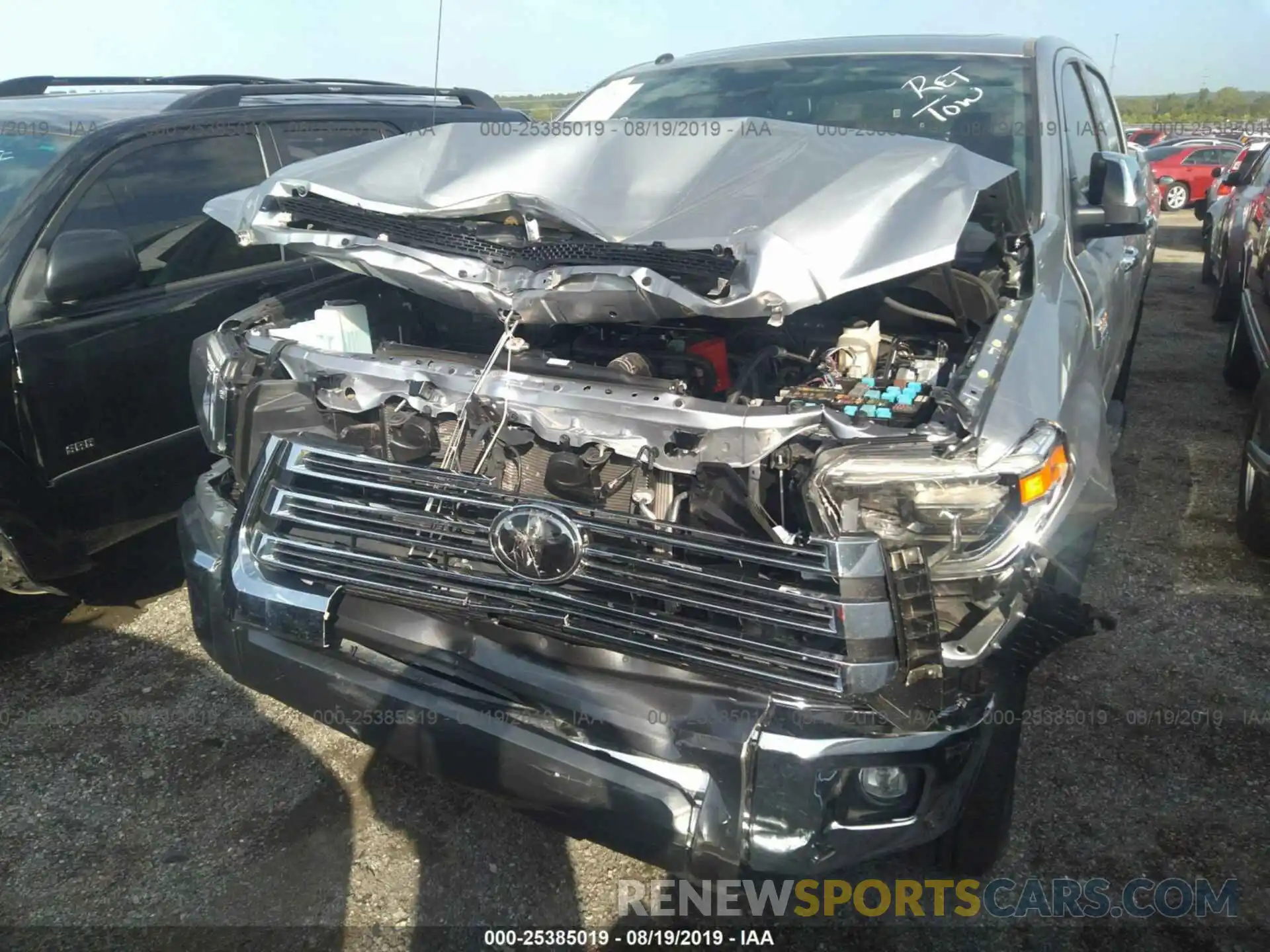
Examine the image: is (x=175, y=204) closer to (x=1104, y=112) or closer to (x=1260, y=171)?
(x=1104, y=112)

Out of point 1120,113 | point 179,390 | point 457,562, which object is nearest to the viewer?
point 457,562

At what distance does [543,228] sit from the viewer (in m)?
2.46

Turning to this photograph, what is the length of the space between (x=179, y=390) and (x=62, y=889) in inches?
74.9


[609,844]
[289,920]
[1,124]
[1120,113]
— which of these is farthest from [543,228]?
[1120,113]

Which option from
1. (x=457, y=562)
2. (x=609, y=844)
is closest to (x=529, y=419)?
(x=457, y=562)

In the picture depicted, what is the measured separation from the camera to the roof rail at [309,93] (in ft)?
13.6

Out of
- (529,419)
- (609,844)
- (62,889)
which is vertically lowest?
(62,889)

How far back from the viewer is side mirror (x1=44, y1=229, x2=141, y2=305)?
10.4 ft

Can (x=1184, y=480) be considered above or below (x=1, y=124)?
below

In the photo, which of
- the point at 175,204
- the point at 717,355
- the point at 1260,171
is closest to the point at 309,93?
the point at 175,204

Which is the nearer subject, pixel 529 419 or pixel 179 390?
pixel 529 419

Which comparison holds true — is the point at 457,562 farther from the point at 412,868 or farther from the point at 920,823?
the point at 920,823

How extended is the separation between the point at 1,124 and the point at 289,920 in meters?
3.38

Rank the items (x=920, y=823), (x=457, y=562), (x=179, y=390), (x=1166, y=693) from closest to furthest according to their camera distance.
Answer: (x=920, y=823)
(x=457, y=562)
(x=1166, y=693)
(x=179, y=390)
